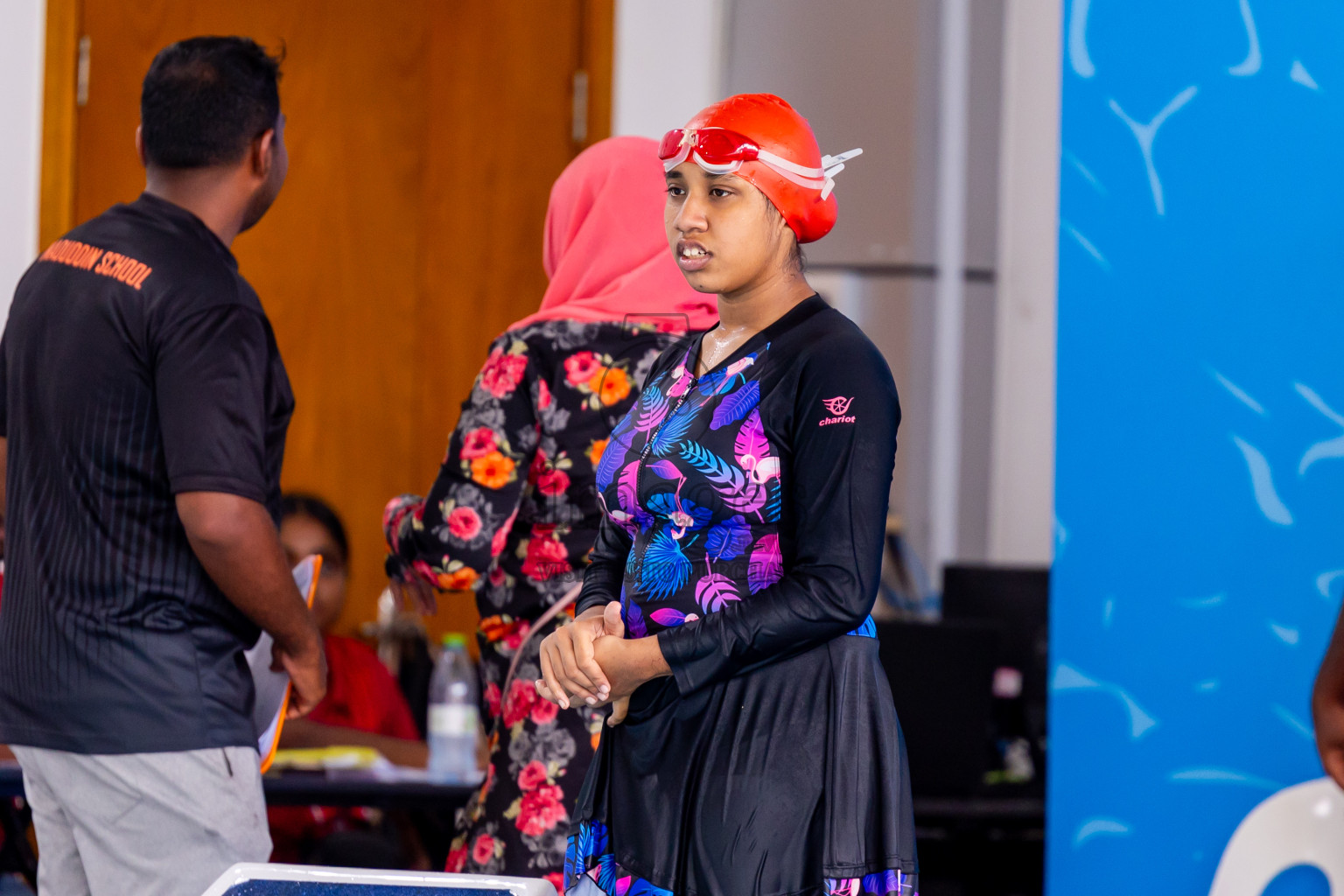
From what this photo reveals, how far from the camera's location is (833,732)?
128 cm

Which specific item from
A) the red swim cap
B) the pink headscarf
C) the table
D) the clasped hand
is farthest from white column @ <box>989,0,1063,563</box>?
the clasped hand

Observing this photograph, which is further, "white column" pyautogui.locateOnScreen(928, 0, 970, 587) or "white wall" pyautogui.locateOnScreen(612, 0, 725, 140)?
"white column" pyautogui.locateOnScreen(928, 0, 970, 587)

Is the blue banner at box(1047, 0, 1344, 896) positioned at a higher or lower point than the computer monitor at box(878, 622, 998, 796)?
higher

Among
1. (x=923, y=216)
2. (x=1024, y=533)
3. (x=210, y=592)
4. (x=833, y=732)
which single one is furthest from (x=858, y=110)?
(x=833, y=732)

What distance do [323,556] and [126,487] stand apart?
163cm

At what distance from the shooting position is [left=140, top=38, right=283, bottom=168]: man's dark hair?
187 centimetres

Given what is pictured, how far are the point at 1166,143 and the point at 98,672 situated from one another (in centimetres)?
173

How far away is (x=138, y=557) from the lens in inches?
68.6

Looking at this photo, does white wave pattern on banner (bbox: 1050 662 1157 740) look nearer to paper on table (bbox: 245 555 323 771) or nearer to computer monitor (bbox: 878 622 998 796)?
computer monitor (bbox: 878 622 998 796)

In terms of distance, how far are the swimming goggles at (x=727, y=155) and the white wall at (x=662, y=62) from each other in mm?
2485

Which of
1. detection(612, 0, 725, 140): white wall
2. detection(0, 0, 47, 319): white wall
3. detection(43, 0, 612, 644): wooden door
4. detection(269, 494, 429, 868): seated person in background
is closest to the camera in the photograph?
detection(269, 494, 429, 868): seated person in background

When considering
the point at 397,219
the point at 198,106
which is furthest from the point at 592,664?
the point at 397,219

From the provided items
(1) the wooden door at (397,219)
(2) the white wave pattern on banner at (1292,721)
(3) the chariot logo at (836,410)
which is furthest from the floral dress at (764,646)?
(1) the wooden door at (397,219)

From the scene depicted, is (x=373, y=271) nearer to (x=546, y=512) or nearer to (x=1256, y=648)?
(x=546, y=512)
